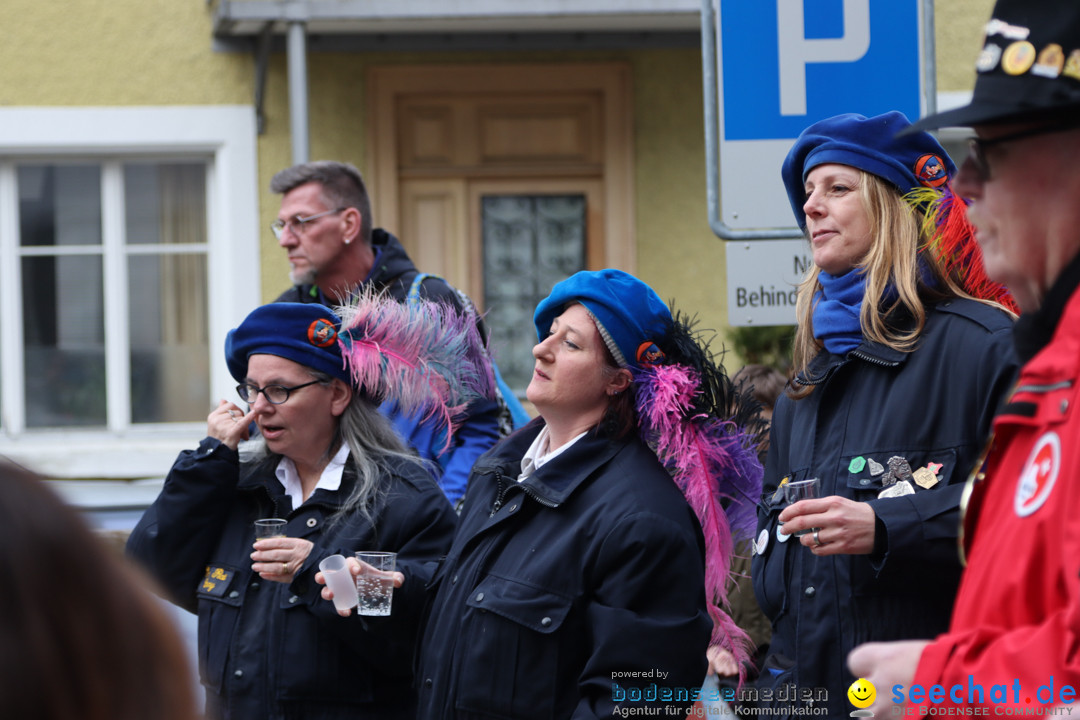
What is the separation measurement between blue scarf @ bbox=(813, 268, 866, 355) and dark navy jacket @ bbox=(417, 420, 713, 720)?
1.73 feet

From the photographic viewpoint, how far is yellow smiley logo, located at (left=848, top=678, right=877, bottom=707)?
2371mm

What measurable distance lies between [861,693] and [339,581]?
1247 mm

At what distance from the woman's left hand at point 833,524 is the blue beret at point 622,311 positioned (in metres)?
0.85

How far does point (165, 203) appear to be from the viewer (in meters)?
8.11

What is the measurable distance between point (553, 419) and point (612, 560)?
0.54 meters

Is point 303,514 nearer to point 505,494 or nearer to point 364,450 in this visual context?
point 364,450

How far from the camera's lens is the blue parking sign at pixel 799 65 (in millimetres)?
3811

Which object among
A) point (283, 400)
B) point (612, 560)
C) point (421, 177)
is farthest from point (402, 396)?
point (421, 177)

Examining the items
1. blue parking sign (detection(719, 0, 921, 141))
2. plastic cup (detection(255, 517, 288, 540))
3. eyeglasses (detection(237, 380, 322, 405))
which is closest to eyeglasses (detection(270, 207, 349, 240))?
eyeglasses (detection(237, 380, 322, 405))

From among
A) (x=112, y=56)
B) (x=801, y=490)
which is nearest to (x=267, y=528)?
(x=801, y=490)

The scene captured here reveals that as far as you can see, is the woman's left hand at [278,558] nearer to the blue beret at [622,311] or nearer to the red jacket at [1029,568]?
the blue beret at [622,311]

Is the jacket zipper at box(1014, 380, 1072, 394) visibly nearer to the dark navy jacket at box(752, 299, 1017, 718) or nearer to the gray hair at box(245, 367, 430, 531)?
the dark navy jacket at box(752, 299, 1017, 718)

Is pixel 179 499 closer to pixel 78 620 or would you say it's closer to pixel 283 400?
pixel 283 400

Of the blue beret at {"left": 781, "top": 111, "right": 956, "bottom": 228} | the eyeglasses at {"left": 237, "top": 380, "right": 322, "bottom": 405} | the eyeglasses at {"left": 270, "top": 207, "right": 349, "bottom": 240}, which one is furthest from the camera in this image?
the eyeglasses at {"left": 270, "top": 207, "right": 349, "bottom": 240}
